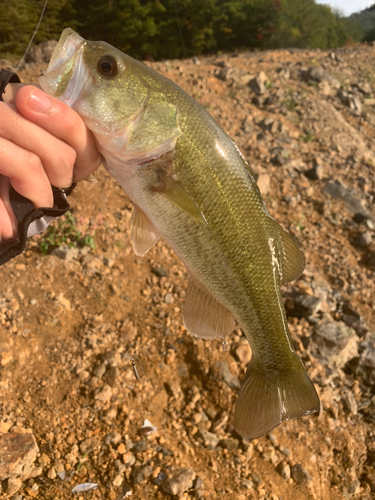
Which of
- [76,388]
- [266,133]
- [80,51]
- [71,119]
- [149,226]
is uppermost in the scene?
[80,51]

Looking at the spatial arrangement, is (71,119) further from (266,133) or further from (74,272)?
(266,133)

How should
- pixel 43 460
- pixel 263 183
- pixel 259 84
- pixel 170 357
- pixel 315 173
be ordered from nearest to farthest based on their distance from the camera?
1. pixel 43 460
2. pixel 170 357
3. pixel 263 183
4. pixel 315 173
5. pixel 259 84

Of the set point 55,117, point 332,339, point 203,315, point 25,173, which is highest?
point 55,117

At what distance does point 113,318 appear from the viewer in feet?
12.0

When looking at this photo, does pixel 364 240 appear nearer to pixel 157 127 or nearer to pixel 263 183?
pixel 263 183

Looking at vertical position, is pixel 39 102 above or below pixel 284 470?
above

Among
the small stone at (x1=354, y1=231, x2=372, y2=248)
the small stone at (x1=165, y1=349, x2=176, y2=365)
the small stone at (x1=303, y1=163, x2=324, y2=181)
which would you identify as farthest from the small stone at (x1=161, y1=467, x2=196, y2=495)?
the small stone at (x1=303, y1=163, x2=324, y2=181)

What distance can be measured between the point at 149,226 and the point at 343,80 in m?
9.42

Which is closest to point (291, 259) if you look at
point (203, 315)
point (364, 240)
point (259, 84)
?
point (203, 315)

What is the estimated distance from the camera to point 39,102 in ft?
5.26

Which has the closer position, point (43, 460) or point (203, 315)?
point (203, 315)

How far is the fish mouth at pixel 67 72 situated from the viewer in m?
1.62

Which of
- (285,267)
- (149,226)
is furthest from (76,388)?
(285,267)

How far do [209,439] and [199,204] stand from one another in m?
2.17
